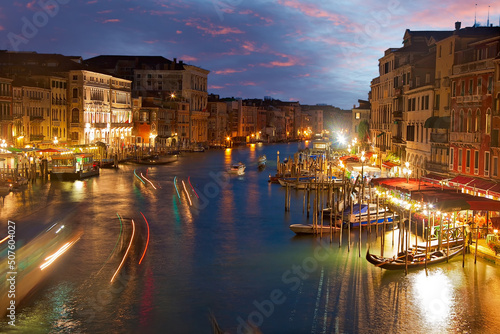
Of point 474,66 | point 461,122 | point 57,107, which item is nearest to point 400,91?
point 461,122

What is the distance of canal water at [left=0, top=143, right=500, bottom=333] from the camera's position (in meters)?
14.7

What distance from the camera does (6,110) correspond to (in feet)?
140

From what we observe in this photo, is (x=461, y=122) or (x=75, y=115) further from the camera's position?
(x=75, y=115)

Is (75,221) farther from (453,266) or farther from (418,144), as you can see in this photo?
(418,144)

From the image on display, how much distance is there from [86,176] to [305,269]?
29349 mm

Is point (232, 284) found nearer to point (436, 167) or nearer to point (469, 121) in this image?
point (469, 121)

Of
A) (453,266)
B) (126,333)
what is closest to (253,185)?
(453,266)

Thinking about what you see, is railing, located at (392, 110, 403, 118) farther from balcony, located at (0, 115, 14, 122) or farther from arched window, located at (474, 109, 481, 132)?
balcony, located at (0, 115, 14, 122)

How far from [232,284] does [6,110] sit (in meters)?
31.3

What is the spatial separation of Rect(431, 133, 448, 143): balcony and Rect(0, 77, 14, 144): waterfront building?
28706mm

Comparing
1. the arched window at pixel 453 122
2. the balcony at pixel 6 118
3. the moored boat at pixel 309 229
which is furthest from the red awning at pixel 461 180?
the balcony at pixel 6 118

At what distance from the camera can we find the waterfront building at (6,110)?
42000 millimetres

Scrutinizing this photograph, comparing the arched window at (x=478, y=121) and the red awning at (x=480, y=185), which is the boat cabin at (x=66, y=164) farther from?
the red awning at (x=480, y=185)

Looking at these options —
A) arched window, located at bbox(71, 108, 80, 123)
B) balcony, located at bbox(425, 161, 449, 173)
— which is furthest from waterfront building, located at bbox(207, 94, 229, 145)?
balcony, located at bbox(425, 161, 449, 173)
